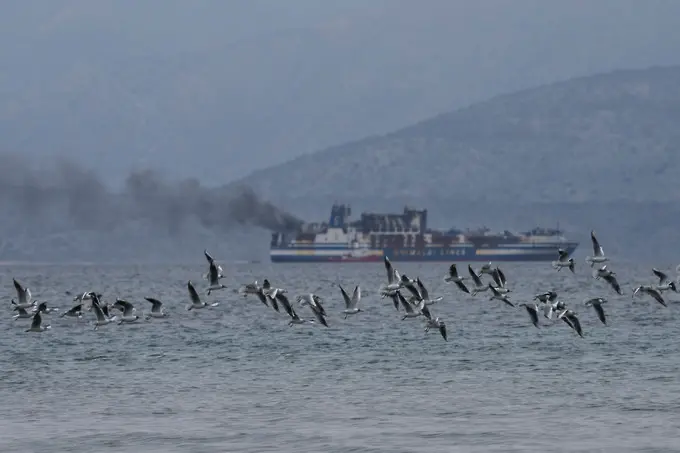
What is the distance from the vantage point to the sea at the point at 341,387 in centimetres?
3284

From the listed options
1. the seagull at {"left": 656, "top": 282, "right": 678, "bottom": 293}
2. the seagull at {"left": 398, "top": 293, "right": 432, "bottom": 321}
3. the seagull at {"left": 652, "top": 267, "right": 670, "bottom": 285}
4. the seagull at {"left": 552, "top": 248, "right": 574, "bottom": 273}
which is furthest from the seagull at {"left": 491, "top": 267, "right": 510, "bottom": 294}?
the seagull at {"left": 656, "top": 282, "right": 678, "bottom": 293}

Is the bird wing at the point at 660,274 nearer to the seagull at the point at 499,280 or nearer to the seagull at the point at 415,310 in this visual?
the seagull at the point at 499,280

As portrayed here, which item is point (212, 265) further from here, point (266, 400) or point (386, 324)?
point (386, 324)

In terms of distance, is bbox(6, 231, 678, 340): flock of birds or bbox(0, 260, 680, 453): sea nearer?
bbox(0, 260, 680, 453): sea

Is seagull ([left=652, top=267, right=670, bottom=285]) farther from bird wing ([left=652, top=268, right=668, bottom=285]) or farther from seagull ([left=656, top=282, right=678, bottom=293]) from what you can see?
seagull ([left=656, top=282, right=678, bottom=293])

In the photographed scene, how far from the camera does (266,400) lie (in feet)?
128

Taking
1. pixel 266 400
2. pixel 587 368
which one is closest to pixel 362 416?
pixel 266 400

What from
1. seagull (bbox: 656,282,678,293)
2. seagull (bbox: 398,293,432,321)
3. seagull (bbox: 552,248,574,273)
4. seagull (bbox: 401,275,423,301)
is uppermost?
seagull (bbox: 552,248,574,273)

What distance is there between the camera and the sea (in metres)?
32.8

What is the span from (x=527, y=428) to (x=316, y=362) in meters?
15.2

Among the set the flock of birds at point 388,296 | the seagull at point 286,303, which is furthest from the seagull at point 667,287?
the seagull at point 286,303

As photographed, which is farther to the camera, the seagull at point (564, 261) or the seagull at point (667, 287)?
the seagull at point (564, 261)

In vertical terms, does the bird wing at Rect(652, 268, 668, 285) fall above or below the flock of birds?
above

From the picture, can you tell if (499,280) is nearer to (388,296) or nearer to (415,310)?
(415,310)
